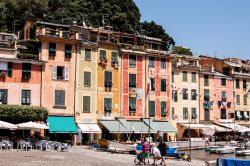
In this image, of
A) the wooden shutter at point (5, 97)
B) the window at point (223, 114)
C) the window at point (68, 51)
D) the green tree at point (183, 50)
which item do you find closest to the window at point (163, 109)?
the window at point (223, 114)

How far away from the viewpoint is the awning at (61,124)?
46.3m

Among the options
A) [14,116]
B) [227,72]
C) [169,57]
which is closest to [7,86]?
[14,116]

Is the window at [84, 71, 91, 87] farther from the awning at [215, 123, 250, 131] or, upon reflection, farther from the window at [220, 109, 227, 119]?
the window at [220, 109, 227, 119]

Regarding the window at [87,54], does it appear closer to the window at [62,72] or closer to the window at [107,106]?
the window at [62,72]

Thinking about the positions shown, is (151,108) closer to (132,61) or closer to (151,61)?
(151,61)

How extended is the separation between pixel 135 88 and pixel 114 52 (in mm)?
5296

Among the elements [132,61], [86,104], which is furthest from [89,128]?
[132,61]

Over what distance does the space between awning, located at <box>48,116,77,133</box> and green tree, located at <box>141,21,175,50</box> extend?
168 feet

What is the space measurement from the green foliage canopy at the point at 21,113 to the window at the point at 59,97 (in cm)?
291

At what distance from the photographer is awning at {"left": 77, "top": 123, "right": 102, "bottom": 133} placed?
48322mm

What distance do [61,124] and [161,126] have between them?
14159 millimetres

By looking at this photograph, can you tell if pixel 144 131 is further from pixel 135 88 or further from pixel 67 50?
pixel 67 50

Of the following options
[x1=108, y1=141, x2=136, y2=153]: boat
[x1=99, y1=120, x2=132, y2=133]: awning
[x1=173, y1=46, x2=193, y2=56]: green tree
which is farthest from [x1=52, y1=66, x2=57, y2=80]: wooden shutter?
[x1=173, y1=46, x2=193, y2=56]: green tree

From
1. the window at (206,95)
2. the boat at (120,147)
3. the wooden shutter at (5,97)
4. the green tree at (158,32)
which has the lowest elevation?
the boat at (120,147)
